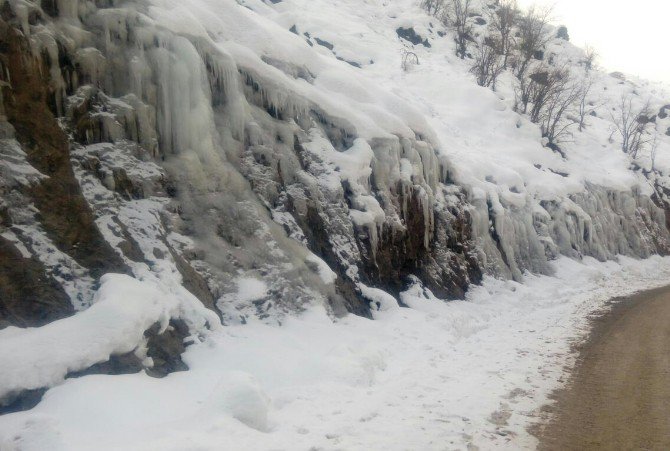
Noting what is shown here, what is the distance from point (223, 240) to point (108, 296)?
3161 mm

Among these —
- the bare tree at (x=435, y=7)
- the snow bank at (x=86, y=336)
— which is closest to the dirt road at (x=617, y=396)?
the snow bank at (x=86, y=336)

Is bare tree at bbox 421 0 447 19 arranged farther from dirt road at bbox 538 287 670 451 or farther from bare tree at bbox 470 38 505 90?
dirt road at bbox 538 287 670 451

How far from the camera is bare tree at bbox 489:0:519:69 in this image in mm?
36525

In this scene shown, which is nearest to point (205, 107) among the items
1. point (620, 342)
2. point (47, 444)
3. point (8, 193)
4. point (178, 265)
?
point (178, 265)

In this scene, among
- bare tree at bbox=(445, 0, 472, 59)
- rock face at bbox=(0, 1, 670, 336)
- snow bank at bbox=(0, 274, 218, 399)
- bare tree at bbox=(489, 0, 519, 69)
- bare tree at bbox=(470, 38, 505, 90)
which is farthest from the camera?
bare tree at bbox=(445, 0, 472, 59)

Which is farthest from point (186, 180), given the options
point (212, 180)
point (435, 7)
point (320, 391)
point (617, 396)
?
point (435, 7)

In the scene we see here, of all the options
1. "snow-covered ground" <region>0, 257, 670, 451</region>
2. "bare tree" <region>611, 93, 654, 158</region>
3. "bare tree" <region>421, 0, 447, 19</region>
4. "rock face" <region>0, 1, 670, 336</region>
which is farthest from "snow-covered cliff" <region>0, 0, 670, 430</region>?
"bare tree" <region>421, 0, 447, 19</region>

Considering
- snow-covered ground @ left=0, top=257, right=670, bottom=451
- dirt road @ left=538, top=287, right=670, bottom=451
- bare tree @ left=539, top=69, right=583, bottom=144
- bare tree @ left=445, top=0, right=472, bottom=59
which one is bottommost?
snow-covered ground @ left=0, top=257, right=670, bottom=451

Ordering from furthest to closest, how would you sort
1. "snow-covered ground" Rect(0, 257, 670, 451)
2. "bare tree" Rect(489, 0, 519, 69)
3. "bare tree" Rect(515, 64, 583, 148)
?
"bare tree" Rect(489, 0, 519, 69)
"bare tree" Rect(515, 64, 583, 148)
"snow-covered ground" Rect(0, 257, 670, 451)

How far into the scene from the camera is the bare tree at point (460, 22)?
37125mm

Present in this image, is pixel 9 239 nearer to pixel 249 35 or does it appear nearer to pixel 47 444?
pixel 47 444

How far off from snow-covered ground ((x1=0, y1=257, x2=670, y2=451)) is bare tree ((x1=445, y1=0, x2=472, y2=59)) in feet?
98.6

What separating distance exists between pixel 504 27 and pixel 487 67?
6851 millimetres

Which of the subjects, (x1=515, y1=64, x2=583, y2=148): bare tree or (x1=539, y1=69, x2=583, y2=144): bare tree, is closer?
(x1=539, y1=69, x2=583, y2=144): bare tree
